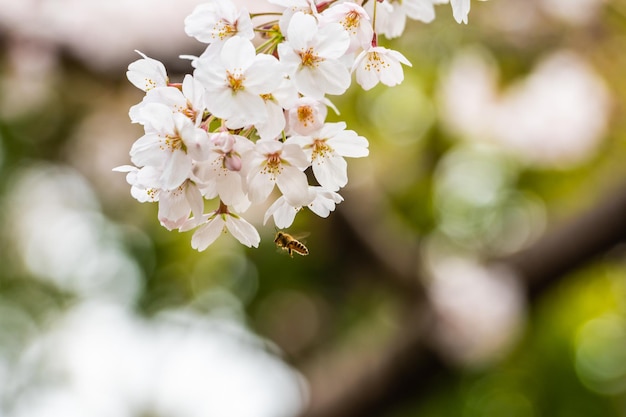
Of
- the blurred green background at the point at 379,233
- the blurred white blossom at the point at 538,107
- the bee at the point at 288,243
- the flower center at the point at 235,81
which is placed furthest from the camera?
the blurred white blossom at the point at 538,107

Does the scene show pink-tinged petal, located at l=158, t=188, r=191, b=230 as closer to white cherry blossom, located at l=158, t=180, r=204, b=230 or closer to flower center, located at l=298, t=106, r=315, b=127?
white cherry blossom, located at l=158, t=180, r=204, b=230

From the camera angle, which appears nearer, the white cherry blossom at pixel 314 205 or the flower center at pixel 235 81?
the flower center at pixel 235 81

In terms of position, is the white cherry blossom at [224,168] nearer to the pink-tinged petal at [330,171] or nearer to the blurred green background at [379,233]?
the pink-tinged petal at [330,171]

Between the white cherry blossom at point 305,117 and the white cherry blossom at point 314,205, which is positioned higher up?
the white cherry blossom at point 305,117

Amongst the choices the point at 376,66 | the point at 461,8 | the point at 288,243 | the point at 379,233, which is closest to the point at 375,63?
the point at 376,66

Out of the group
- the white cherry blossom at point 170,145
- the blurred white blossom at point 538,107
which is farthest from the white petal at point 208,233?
the blurred white blossom at point 538,107

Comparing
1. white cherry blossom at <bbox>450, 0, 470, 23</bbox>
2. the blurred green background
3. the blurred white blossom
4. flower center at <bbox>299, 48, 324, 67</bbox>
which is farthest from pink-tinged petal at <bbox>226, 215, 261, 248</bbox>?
the blurred white blossom
